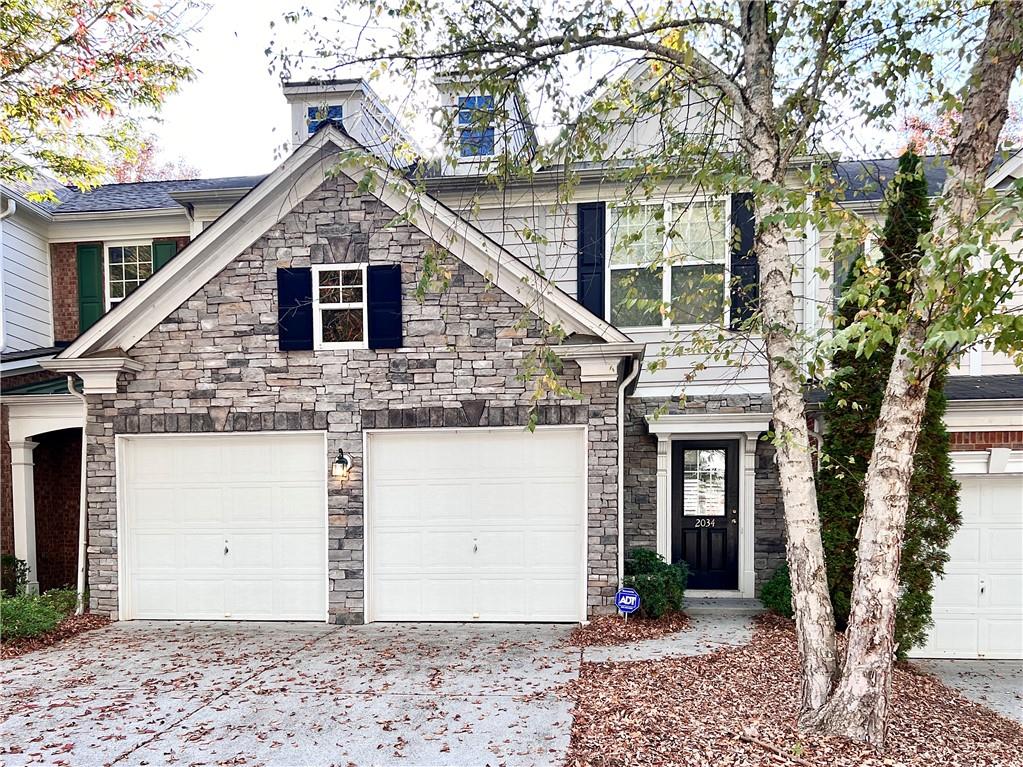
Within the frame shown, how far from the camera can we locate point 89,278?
1055 centimetres

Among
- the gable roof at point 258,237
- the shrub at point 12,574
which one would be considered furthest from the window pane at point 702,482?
the shrub at point 12,574

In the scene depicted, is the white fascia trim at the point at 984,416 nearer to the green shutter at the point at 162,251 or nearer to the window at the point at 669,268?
the window at the point at 669,268

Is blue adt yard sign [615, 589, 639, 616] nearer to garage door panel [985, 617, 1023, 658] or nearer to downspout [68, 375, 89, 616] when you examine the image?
garage door panel [985, 617, 1023, 658]

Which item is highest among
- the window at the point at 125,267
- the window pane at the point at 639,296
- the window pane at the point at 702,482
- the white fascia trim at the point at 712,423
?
the window at the point at 125,267

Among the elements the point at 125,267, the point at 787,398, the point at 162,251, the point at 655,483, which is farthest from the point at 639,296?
the point at 125,267

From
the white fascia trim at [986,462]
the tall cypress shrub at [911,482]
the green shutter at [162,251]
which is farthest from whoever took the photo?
the green shutter at [162,251]

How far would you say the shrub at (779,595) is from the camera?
739 cm

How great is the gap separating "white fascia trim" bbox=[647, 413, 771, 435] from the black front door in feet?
2.22

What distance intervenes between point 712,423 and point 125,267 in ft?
32.3

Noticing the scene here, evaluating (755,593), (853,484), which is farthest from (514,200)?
(755,593)

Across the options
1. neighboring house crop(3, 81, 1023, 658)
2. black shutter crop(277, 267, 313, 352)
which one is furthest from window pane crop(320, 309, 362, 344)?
black shutter crop(277, 267, 313, 352)

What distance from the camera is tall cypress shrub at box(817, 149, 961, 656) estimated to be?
619 centimetres

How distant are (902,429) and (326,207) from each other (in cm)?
645

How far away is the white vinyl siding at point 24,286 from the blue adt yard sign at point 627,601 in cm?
993
